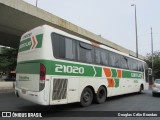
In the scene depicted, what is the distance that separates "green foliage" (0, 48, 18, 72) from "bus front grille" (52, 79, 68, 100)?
32.3m

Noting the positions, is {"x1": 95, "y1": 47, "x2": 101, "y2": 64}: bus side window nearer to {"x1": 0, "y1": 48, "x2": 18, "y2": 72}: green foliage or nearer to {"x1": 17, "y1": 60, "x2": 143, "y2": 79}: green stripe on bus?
{"x1": 17, "y1": 60, "x2": 143, "y2": 79}: green stripe on bus

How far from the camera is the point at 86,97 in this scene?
10016 millimetres

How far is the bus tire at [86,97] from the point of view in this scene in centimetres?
978

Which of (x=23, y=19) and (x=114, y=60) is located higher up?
(x=23, y=19)

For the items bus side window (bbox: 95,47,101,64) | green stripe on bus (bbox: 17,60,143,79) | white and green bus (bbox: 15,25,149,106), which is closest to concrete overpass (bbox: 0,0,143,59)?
white and green bus (bbox: 15,25,149,106)

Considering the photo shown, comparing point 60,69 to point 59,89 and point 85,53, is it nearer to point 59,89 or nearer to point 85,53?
point 59,89

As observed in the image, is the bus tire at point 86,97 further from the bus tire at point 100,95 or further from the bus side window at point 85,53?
the bus side window at point 85,53

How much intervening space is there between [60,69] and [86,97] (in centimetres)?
240

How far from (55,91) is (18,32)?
42.7ft

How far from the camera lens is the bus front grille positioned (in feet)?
26.2

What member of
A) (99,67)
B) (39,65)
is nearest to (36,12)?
(99,67)

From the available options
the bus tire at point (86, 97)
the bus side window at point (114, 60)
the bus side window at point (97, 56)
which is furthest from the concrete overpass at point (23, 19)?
the bus tire at point (86, 97)

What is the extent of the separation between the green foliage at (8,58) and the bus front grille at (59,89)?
3227 cm

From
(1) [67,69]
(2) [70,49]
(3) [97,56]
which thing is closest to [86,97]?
(1) [67,69]
